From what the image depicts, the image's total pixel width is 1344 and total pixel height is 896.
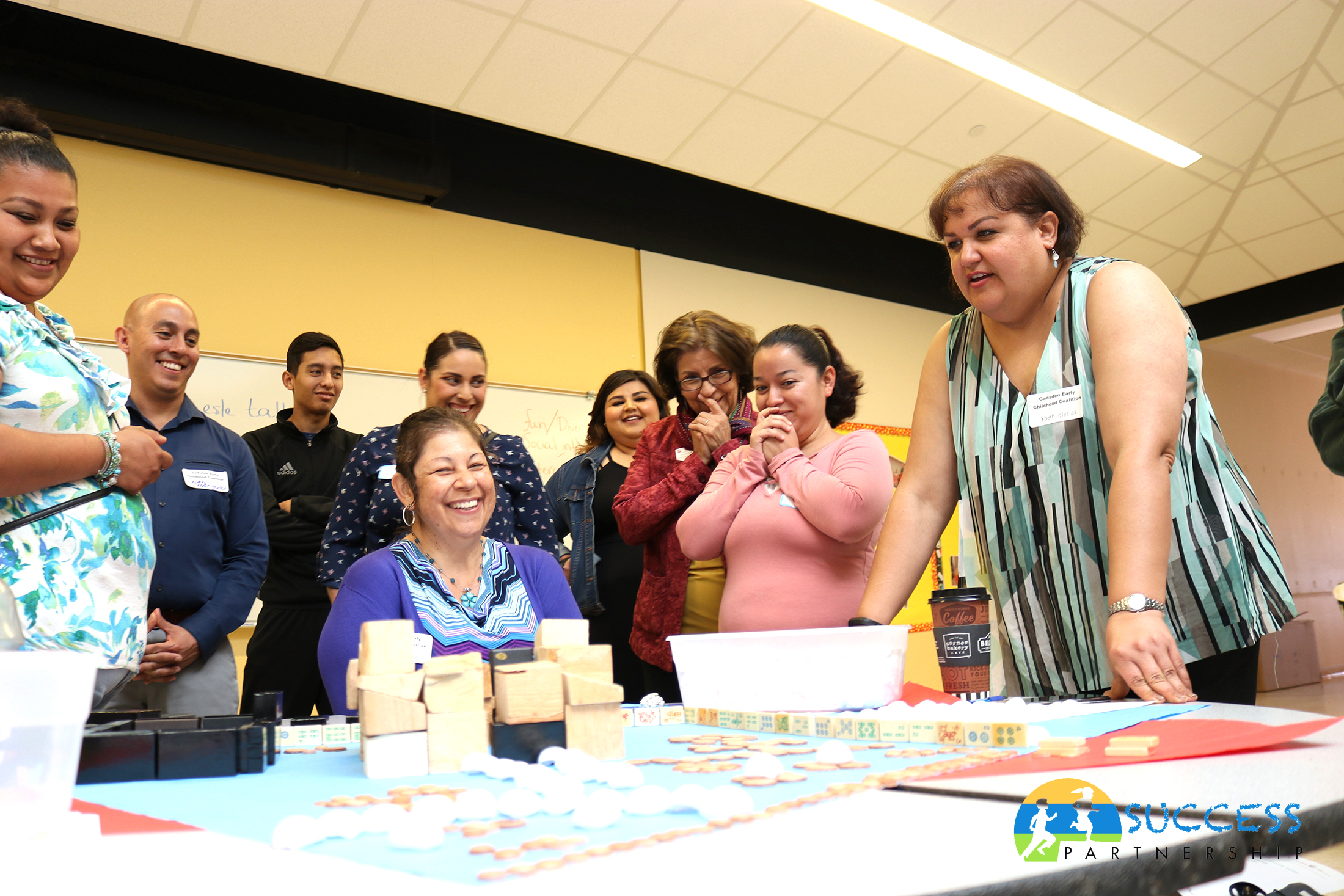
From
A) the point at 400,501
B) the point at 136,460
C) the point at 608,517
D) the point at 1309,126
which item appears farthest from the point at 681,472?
the point at 1309,126

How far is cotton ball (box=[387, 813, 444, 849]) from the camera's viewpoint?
0.50 metres

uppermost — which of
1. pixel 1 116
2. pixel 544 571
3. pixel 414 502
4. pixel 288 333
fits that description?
pixel 288 333

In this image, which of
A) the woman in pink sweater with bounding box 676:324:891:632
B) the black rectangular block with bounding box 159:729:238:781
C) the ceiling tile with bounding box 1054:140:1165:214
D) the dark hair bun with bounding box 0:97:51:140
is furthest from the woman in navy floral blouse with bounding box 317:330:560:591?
the ceiling tile with bounding box 1054:140:1165:214

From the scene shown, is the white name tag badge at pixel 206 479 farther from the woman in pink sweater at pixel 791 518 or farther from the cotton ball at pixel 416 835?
the cotton ball at pixel 416 835

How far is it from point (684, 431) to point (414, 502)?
988mm

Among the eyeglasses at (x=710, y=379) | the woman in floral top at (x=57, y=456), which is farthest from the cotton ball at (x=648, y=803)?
the eyeglasses at (x=710, y=379)

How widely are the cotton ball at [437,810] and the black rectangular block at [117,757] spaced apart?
35 centimetres

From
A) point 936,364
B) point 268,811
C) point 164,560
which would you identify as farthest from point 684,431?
point 268,811

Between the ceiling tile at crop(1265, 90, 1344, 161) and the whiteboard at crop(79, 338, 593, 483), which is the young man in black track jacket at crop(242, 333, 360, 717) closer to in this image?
the whiteboard at crop(79, 338, 593, 483)

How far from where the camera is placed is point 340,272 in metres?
4.08

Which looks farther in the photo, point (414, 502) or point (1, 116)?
point (414, 502)

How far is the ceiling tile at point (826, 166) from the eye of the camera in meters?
4.63

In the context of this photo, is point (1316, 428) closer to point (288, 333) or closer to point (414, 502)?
point (414, 502)

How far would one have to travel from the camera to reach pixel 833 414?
232cm
